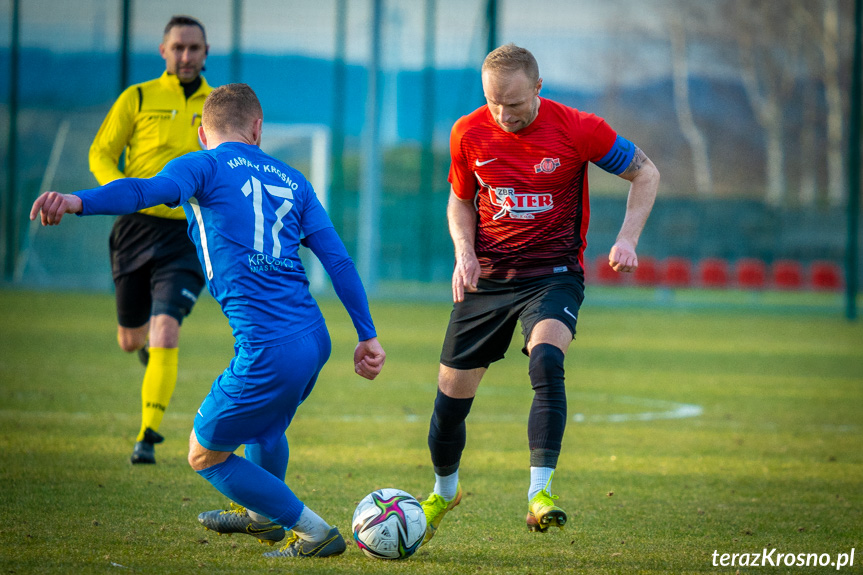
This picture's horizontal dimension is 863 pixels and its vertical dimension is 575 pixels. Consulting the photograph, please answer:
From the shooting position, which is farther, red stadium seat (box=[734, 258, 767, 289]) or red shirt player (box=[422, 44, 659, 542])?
red stadium seat (box=[734, 258, 767, 289])

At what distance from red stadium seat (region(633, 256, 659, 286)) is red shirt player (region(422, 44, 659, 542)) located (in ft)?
81.4

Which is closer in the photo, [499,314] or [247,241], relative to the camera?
[247,241]

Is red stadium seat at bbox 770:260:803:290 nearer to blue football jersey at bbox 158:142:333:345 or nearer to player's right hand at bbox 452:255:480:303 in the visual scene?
player's right hand at bbox 452:255:480:303

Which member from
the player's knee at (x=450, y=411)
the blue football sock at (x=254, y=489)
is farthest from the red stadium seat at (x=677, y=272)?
the blue football sock at (x=254, y=489)

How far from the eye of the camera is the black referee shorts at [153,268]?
591 centimetres

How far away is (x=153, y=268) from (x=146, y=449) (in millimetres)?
1097

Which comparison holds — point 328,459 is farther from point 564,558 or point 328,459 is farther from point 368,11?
point 368,11

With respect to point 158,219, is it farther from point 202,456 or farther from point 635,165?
point 635,165

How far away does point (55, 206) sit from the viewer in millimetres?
3186

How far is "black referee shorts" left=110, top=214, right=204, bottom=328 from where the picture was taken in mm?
5914

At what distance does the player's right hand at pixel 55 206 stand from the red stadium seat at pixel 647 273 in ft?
87.4

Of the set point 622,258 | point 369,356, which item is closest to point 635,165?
point 622,258

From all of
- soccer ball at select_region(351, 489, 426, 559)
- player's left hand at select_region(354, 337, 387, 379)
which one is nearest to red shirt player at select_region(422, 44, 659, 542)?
soccer ball at select_region(351, 489, 426, 559)
